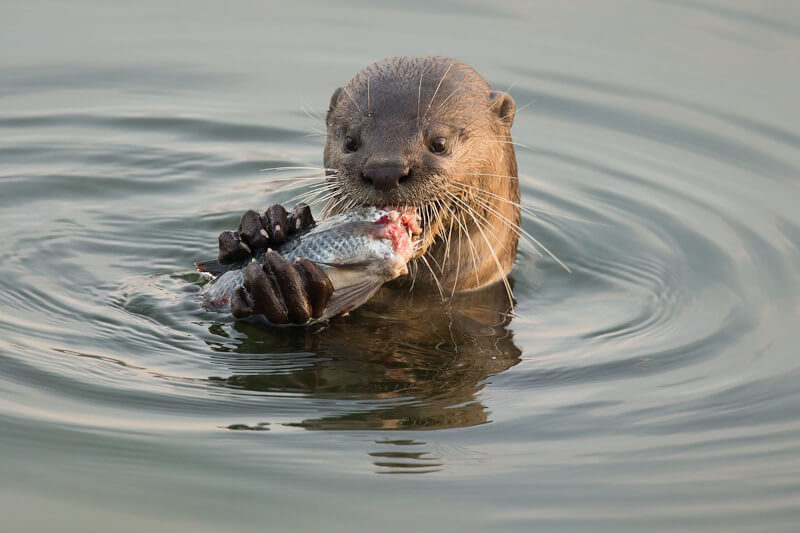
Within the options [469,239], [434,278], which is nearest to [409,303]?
[434,278]

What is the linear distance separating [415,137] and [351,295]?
71 centimetres

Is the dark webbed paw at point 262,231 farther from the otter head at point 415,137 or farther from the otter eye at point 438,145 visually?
the otter eye at point 438,145

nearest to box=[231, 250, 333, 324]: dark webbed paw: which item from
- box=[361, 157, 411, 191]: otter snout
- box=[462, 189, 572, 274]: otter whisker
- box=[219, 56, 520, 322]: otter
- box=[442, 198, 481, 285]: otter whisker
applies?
box=[219, 56, 520, 322]: otter

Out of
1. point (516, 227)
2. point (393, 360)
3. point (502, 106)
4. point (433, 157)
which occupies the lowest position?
point (393, 360)

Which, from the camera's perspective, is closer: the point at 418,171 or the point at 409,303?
the point at 418,171

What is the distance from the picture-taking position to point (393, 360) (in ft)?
17.5

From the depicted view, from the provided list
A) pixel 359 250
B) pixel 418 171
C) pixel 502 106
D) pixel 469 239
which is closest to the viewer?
pixel 359 250

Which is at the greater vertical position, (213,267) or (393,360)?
(213,267)

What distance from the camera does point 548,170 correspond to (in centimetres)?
788

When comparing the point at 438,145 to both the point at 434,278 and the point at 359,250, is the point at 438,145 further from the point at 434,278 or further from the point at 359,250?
the point at 434,278

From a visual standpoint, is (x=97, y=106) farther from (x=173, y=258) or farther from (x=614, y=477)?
(x=614, y=477)

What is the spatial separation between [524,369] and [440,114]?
1096mm

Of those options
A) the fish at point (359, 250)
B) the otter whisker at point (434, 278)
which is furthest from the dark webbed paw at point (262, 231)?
the otter whisker at point (434, 278)

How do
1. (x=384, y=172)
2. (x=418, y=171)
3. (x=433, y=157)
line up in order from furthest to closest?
(x=433, y=157), (x=418, y=171), (x=384, y=172)
